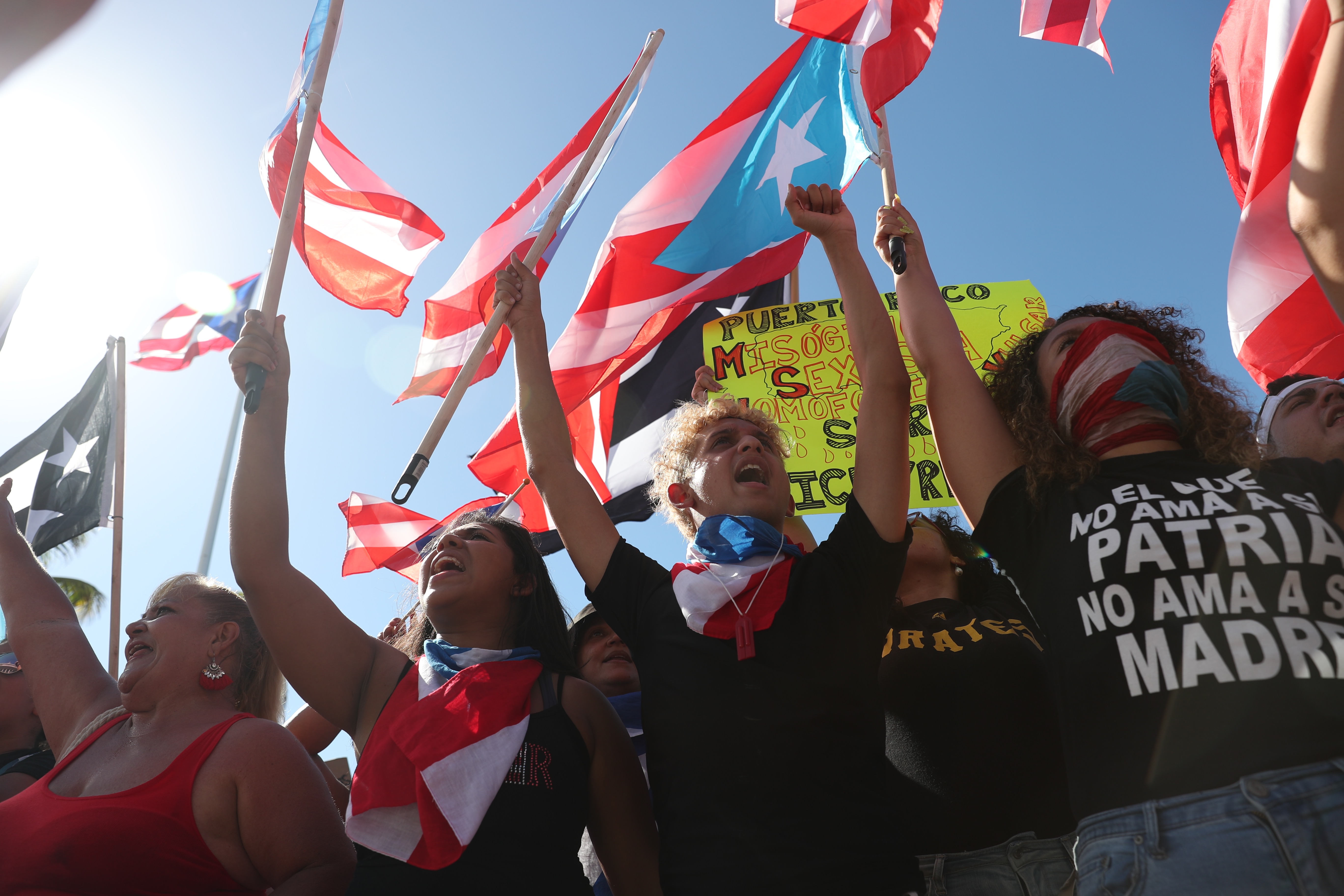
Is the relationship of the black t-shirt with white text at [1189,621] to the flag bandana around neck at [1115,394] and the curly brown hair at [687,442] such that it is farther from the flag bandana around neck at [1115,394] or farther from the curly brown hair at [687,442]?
the curly brown hair at [687,442]

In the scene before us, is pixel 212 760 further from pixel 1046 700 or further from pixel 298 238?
pixel 298 238

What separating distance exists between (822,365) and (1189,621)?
330 cm

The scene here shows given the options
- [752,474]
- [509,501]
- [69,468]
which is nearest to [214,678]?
[752,474]

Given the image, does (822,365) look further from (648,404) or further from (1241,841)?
(1241,841)

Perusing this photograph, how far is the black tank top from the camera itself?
205cm

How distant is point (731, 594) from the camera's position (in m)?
2.13

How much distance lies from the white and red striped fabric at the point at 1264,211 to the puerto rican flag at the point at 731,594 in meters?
2.12

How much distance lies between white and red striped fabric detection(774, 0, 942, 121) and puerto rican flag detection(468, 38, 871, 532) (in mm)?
→ 431

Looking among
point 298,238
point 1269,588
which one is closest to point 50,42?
point 1269,588

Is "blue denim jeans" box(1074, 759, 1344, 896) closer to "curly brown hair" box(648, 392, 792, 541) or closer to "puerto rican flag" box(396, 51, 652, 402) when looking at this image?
"curly brown hair" box(648, 392, 792, 541)

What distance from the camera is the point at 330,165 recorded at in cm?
484

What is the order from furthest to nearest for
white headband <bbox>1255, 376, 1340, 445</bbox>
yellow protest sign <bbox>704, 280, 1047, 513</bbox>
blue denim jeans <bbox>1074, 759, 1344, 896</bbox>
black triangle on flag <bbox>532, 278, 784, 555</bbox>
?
1. black triangle on flag <bbox>532, 278, 784, 555</bbox>
2. yellow protest sign <bbox>704, 280, 1047, 513</bbox>
3. white headband <bbox>1255, 376, 1340, 445</bbox>
4. blue denim jeans <bbox>1074, 759, 1344, 896</bbox>

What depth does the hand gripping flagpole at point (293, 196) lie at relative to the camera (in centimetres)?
264

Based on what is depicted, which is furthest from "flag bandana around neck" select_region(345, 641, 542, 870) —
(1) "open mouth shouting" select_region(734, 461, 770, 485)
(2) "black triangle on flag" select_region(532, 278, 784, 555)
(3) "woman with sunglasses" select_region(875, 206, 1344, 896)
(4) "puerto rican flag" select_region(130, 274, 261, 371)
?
(4) "puerto rican flag" select_region(130, 274, 261, 371)
